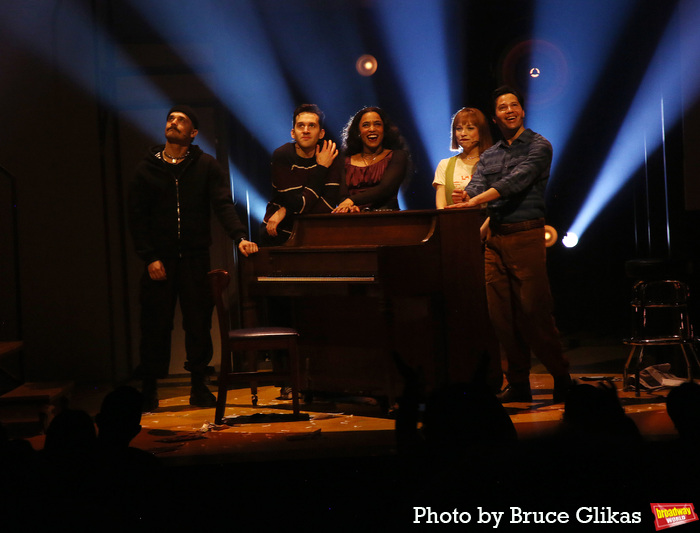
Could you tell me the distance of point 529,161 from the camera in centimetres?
457

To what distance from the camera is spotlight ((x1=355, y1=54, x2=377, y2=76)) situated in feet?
20.4

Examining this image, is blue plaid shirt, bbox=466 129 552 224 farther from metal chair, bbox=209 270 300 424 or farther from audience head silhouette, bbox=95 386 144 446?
audience head silhouette, bbox=95 386 144 446

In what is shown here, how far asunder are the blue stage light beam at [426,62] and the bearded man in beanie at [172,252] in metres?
1.85

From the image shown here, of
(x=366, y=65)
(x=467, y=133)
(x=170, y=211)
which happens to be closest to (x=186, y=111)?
(x=170, y=211)

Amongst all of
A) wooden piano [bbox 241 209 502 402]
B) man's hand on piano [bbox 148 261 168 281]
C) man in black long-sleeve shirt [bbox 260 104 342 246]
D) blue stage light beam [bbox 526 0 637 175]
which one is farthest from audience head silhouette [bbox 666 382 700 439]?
blue stage light beam [bbox 526 0 637 175]

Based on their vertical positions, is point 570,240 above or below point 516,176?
below

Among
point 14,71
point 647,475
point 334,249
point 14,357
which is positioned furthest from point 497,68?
point 647,475

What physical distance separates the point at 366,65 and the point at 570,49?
1566 millimetres

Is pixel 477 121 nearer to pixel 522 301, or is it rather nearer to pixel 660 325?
pixel 522 301

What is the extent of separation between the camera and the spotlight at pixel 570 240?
613cm

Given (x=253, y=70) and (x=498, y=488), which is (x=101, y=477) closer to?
(x=498, y=488)

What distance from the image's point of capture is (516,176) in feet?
14.8

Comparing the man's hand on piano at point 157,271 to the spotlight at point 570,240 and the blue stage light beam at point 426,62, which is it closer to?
the blue stage light beam at point 426,62

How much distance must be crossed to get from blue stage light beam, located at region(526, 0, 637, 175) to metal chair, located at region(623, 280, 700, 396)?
4.19 ft
